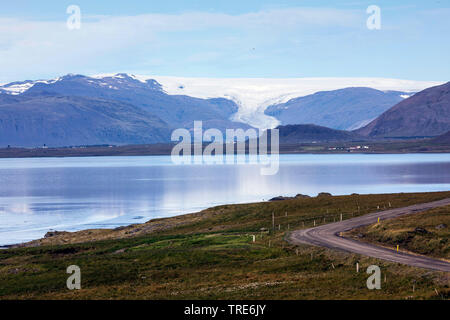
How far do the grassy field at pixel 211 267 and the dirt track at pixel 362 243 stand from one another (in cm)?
194

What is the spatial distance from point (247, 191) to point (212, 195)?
12.4 m

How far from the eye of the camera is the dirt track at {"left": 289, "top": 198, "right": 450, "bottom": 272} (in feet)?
159

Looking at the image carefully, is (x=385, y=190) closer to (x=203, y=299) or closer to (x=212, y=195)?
(x=212, y=195)

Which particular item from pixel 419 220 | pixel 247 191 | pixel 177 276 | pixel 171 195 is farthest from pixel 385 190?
pixel 177 276

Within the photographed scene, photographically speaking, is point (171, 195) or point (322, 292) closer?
point (322, 292)

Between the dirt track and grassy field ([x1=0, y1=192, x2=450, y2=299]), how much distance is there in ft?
6.38

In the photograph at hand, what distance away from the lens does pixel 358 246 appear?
55812 millimetres

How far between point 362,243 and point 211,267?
13.8 meters
